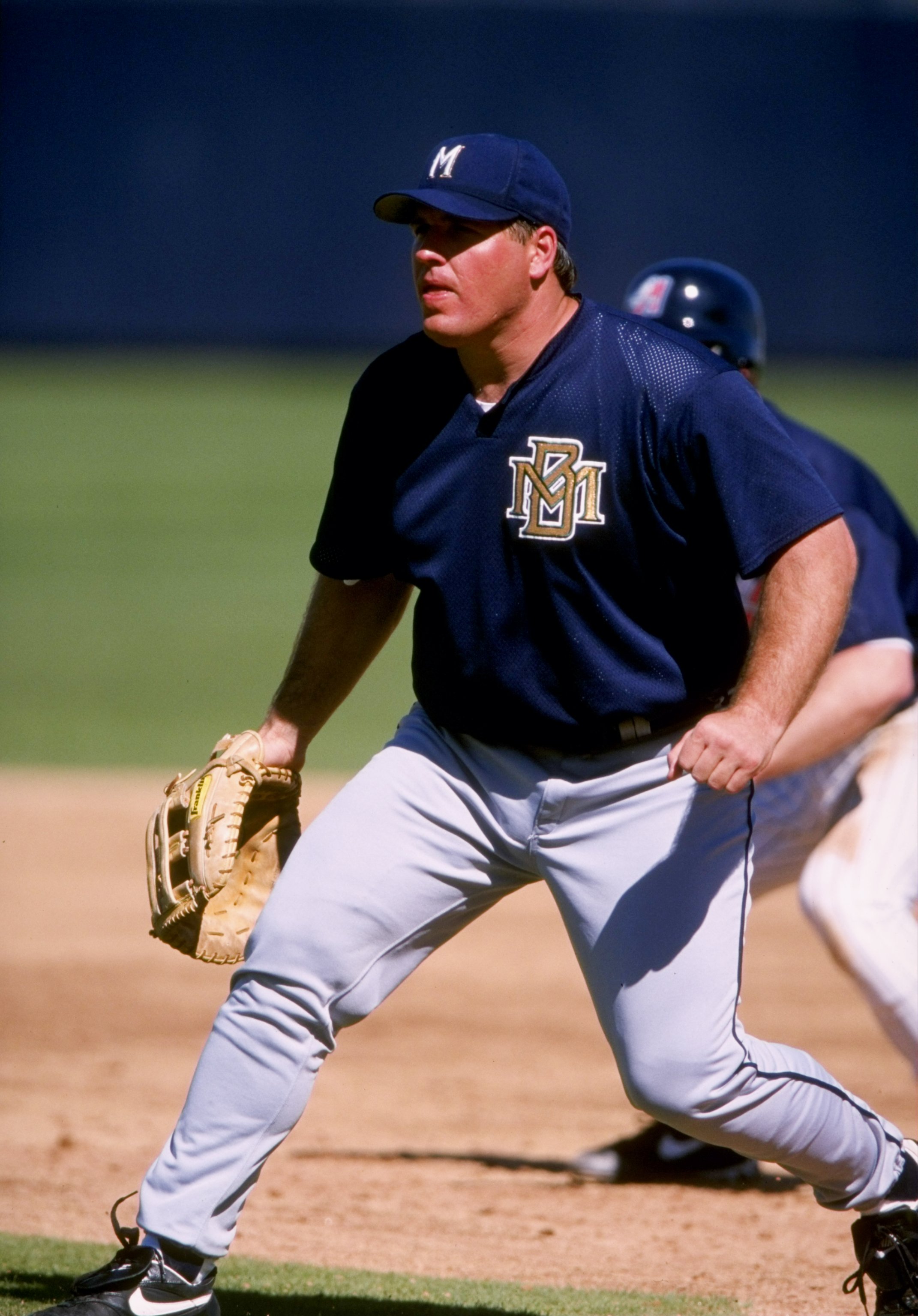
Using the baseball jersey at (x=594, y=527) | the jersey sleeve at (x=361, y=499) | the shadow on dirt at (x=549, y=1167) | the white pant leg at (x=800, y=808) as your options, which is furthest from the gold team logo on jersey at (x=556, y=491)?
the shadow on dirt at (x=549, y=1167)

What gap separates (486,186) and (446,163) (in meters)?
0.09

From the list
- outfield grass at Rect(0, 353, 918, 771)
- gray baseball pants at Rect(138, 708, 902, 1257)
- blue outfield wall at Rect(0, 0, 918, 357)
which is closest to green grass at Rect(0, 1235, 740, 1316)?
gray baseball pants at Rect(138, 708, 902, 1257)

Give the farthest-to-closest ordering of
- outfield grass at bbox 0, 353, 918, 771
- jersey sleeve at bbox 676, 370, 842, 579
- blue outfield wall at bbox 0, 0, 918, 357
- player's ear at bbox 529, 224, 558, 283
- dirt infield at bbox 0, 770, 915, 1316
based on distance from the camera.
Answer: blue outfield wall at bbox 0, 0, 918, 357, outfield grass at bbox 0, 353, 918, 771, dirt infield at bbox 0, 770, 915, 1316, player's ear at bbox 529, 224, 558, 283, jersey sleeve at bbox 676, 370, 842, 579

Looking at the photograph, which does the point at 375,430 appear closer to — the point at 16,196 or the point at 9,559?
the point at 9,559

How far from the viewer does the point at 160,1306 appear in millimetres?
2707

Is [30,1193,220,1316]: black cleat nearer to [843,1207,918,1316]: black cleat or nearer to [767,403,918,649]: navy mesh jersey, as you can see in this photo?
[843,1207,918,1316]: black cleat

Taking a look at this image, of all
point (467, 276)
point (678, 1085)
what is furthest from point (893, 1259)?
point (467, 276)

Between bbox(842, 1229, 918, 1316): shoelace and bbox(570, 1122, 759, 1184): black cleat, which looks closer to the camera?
bbox(842, 1229, 918, 1316): shoelace

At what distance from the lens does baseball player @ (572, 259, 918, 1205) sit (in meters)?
3.54

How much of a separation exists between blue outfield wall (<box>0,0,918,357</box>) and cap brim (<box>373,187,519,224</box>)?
20.9 metres

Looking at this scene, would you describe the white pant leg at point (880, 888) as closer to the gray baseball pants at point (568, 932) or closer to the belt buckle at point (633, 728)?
the gray baseball pants at point (568, 932)

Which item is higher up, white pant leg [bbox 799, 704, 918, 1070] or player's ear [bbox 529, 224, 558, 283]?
player's ear [bbox 529, 224, 558, 283]

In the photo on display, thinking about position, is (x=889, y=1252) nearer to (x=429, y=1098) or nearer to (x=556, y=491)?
(x=556, y=491)

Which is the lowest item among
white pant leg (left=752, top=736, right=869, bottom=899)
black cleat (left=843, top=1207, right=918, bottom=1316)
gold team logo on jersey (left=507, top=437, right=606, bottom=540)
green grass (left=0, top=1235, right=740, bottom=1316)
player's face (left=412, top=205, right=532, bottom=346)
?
green grass (left=0, top=1235, right=740, bottom=1316)
